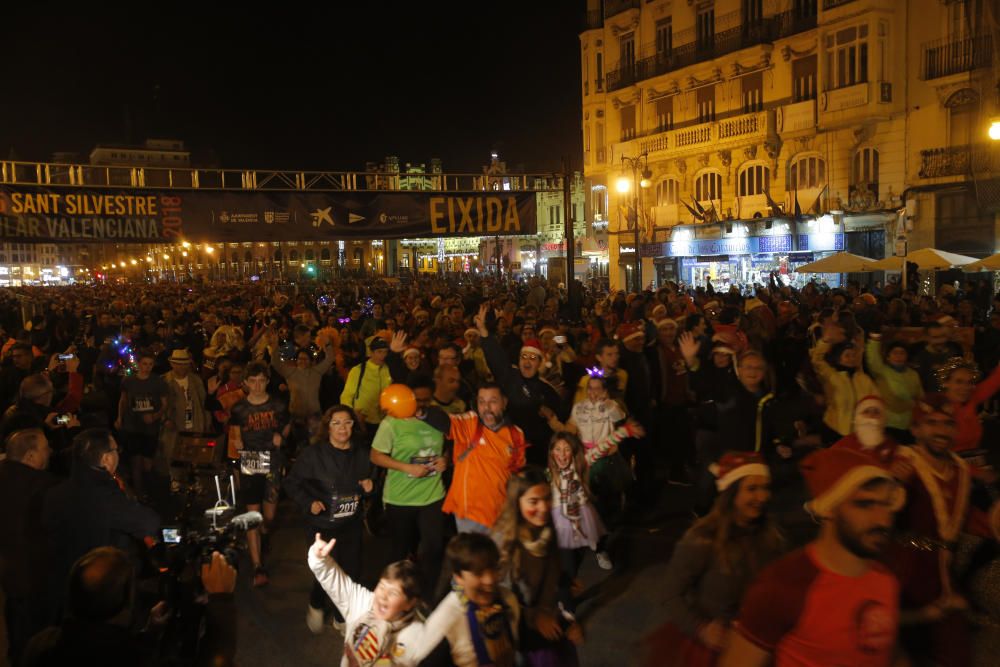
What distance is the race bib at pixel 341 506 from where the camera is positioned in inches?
203

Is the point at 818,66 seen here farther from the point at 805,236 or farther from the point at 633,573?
the point at 633,573

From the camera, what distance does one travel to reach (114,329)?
12859 millimetres

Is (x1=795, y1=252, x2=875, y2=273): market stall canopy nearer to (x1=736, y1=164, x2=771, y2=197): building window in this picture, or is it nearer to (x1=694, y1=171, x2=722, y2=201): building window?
(x1=736, y1=164, x2=771, y2=197): building window

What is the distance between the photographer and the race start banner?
43.9ft

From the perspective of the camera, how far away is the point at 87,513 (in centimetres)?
435

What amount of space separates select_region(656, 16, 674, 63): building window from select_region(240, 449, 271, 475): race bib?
3045cm

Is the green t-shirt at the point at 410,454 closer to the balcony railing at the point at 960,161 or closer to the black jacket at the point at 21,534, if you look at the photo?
the black jacket at the point at 21,534

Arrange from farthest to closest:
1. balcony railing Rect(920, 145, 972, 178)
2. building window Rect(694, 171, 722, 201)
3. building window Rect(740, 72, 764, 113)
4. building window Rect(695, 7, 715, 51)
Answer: building window Rect(695, 7, 715, 51) < building window Rect(694, 171, 722, 201) < building window Rect(740, 72, 764, 113) < balcony railing Rect(920, 145, 972, 178)

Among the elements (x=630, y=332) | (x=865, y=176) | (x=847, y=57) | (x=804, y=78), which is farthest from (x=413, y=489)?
(x=804, y=78)

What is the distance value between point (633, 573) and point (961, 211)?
21.1 metres

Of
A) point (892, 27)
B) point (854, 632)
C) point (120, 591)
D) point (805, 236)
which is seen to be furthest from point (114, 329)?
point (892, 27)

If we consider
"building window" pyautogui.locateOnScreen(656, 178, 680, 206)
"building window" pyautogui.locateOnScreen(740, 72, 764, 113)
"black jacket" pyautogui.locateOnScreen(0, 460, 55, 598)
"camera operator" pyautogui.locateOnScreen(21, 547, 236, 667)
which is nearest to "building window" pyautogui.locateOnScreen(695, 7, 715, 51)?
"building window" pyautogui.locateOnScreen(740, 72, 764, 113)

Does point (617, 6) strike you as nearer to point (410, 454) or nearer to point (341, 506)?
point (410, 454)

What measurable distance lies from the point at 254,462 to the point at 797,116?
25.5 m
